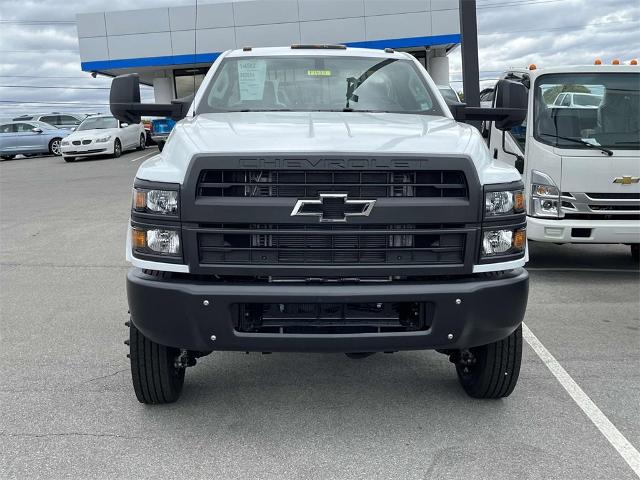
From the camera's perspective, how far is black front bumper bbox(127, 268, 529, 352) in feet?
10.5

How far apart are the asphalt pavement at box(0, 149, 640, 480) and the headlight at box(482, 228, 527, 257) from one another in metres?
0.98

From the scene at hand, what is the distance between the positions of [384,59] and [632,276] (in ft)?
13.4

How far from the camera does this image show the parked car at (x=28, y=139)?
27.1 m

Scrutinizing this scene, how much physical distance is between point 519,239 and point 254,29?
1126 inches

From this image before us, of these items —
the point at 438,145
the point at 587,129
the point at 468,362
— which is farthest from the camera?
the point at 587,129

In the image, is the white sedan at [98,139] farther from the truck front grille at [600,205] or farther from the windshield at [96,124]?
the truck front grille at [600,205]

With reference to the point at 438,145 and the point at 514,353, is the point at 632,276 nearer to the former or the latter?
the point at 514,353

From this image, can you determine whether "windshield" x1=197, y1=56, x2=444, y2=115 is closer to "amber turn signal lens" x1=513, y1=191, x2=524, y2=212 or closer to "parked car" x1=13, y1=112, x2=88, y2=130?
"amber turn signal lens" x1=513, y1=191, x2=524, y2=212

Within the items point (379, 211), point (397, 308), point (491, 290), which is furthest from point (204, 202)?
point (491, 290)

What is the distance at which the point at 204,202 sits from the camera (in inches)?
128

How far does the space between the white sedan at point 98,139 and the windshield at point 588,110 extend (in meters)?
16.9

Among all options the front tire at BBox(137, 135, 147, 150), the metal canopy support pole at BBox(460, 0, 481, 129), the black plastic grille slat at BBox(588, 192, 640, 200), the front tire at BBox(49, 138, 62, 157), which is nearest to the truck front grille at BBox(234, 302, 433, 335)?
the black plastic grille slat at BBox(588, 192, 640, 200)

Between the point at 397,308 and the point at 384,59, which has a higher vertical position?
the point at 384,59

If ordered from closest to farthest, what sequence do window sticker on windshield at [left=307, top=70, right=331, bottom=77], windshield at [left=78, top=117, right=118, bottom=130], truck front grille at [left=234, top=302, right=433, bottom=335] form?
truck front grille at [left=234, top=302, right=433, bottom=335], window sticker on windshield at [left=307, top=70, right=331, bottom=77], windshield at [left=78, top=117, right=118, bottom=130]
